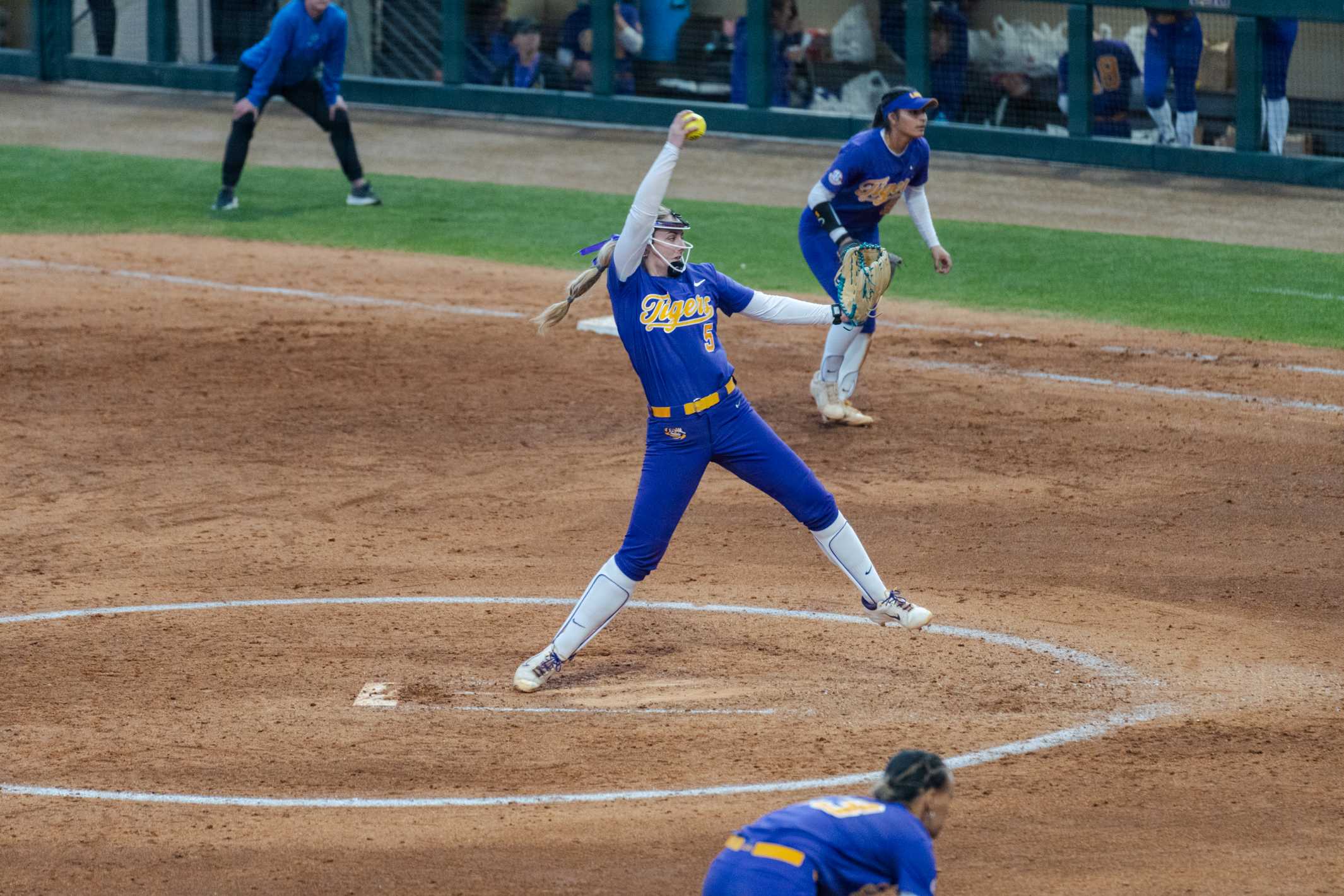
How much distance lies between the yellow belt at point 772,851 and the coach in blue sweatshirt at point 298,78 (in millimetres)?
13344

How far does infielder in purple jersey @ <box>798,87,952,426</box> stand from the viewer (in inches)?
409

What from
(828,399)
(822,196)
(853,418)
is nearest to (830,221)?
(822,196)

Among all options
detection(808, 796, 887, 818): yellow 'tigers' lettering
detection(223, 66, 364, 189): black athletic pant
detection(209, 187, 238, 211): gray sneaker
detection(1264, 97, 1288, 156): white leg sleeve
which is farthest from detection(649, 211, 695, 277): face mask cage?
detection(1264, 97, 1288, 156): white leg sleeve

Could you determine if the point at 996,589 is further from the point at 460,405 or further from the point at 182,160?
the point at 182,160

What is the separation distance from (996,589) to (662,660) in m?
1.93

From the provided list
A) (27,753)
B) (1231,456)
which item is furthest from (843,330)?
(27,753)

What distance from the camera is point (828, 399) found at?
1130 centimetres

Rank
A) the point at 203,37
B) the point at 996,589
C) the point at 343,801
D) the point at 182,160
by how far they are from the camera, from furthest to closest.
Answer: the point at 203,37, the point at 182,160, the point at 996,589, the point at 343,801

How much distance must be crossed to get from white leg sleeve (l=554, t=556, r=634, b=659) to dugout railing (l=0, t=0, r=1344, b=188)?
12730mm

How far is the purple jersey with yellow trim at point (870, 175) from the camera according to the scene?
10.5 metres

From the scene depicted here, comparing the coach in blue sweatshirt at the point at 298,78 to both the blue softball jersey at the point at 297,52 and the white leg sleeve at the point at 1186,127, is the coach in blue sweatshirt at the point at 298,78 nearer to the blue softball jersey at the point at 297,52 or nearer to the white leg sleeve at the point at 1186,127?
the blue softball jersey at the point at 297,52

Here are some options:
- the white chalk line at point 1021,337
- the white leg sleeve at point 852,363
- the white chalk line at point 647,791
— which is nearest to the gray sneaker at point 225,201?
the white chalk line at point 1021,337

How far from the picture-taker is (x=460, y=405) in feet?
39.0

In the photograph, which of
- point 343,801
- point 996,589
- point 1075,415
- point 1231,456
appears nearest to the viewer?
point 343,801
